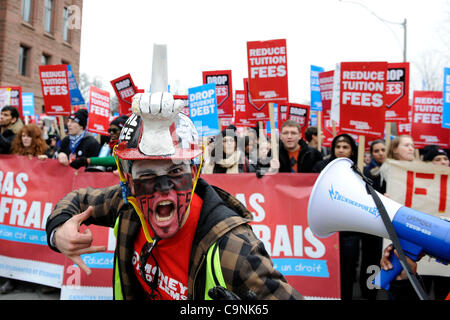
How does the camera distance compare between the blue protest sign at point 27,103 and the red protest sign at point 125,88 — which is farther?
Result: the blue protest sign at point 27,103

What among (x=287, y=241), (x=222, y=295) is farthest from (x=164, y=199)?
(x=287, y=241)

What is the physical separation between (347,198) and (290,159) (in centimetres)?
305

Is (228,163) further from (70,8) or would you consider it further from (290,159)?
(70,8)

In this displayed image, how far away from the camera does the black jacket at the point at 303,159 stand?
477 cm

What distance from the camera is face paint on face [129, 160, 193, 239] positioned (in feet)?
4.76

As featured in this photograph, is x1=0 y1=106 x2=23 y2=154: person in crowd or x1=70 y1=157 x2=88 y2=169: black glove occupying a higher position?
x1=0 y1=106 x2=23 y2=154: person in crowd

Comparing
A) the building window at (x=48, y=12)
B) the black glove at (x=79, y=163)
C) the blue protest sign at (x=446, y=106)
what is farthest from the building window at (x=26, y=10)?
the blue protest sign at (x=446, y=106)

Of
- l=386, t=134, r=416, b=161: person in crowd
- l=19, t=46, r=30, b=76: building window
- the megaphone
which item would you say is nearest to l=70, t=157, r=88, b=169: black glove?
l=19, t=46, r=30, b=76: building window

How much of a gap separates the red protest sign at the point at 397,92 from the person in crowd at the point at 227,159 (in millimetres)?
2497

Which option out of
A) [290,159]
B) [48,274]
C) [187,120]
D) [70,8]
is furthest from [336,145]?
[48,274]

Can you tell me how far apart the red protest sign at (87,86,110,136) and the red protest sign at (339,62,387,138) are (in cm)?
381

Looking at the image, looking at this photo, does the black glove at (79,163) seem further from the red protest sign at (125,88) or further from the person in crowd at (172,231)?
the person in crowd at (172,231)

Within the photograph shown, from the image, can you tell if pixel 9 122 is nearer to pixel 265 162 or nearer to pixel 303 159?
pixel 265 162

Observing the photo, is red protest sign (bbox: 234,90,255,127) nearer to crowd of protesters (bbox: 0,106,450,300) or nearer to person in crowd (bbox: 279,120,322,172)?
crowd of protesters (bbox: 0,106,450,300)
